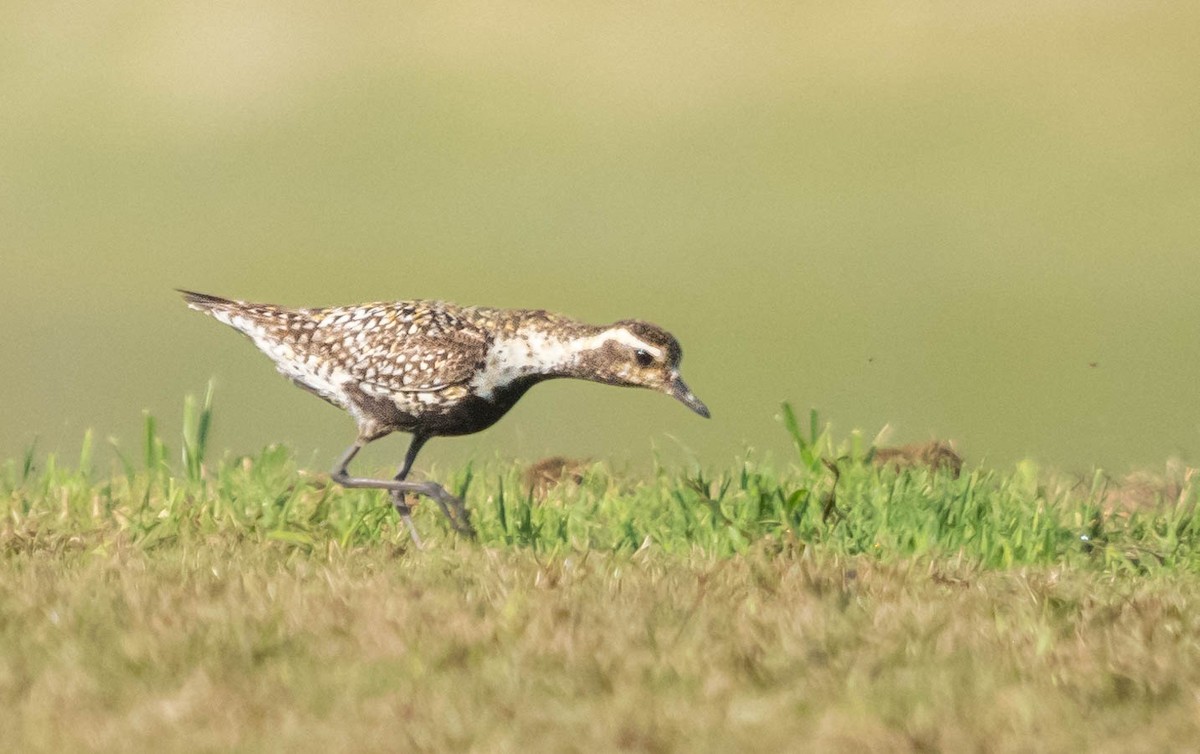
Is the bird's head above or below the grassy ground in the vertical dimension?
above

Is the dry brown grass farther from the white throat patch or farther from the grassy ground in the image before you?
the white throat patch

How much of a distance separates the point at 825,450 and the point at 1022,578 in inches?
94.6

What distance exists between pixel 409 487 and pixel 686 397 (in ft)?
4.92

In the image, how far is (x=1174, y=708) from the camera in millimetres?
5531

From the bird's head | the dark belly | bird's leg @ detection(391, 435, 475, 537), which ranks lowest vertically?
bird's leg @ detection(391, 435, 475, 537)

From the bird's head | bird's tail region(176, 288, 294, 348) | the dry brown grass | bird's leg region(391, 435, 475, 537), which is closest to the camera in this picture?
the dry brown grass

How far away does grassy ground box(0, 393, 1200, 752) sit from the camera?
17.0 feet

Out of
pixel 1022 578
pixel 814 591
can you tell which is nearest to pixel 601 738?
pixel 814 591

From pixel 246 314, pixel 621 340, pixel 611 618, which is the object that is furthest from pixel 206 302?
pixel 611 618

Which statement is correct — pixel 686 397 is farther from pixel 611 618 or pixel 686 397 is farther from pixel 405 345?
pixel 611 618

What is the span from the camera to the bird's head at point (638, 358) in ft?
28.6

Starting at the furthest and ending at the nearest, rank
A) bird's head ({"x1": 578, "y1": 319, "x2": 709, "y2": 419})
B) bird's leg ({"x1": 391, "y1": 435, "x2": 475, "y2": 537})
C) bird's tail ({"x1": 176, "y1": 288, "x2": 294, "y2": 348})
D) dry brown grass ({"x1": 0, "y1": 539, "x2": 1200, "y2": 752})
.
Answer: bird's tail ({"x1": 176, "y1": 288, "x2": 294, "y2": 348}) → bird's head ({"x1": 578, "y1": 319, "x2": 709, "y2": 419}) → bird's leg ({"x1": 391, "y1": 435, "x2": 475, "y2": 537}) → dry brown grass ({"x1": 0, "y1": 539, "x2": 1200, "y2": 752})

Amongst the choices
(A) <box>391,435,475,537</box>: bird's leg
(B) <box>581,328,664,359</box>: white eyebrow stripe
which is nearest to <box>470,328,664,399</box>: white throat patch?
(B) <box>581,328,664,359</box>: white eyebrow stripe

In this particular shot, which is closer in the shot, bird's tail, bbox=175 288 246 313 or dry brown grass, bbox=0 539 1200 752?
dry brown grass, bbox=0 539 1200 752
